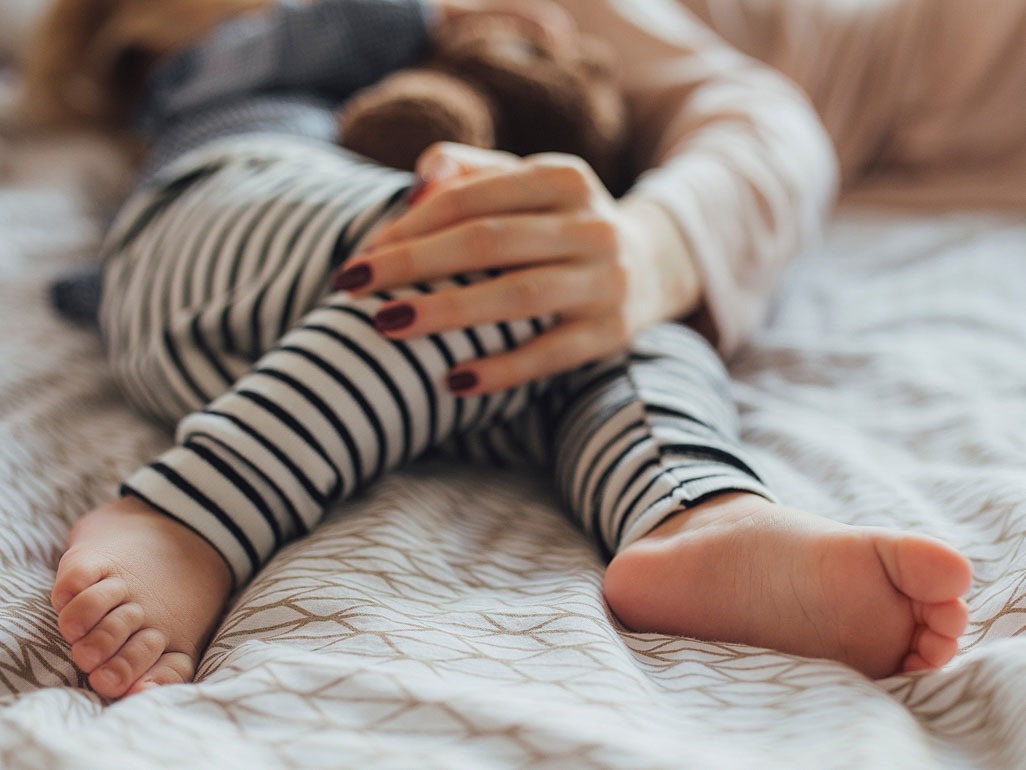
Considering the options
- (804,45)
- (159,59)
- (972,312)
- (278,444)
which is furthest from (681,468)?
(159,59)

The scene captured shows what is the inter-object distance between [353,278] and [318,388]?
0.08 metres

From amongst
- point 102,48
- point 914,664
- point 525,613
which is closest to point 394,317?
point 525,613

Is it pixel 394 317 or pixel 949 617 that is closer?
pixel 949 617

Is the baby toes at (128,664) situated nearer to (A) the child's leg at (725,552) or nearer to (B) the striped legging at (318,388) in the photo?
(B) the striped legging at (318,388)

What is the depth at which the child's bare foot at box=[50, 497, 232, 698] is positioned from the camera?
15.9 inches

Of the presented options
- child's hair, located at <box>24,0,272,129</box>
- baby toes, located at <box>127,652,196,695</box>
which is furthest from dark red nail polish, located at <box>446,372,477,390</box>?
child's hair, located at <box>24,0,272,129</box>

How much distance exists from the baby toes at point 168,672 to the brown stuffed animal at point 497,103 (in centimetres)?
51

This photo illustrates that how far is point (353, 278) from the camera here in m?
0.55

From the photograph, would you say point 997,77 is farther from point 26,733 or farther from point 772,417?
point 26,733

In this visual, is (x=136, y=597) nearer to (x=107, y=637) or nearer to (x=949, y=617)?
(x=107, y=637)

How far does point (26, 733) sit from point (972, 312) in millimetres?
786

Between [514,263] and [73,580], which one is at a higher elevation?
[514,263]

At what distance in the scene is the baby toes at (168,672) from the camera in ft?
1.28

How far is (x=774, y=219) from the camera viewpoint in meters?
0.81
